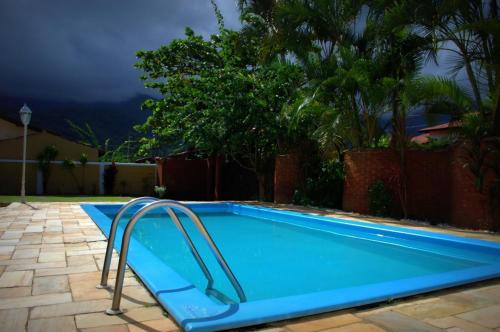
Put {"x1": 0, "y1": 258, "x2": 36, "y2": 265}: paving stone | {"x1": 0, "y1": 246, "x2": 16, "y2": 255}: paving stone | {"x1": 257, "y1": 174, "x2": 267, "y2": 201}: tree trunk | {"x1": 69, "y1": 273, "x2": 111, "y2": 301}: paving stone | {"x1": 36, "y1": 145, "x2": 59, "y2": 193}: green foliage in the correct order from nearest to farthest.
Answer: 1. {"x1": 69, "y1": 273, "x2": 111, "y2": 301}: paving stone
2. {"x1": 0, "y1": 258, "x2": 36, "y2": 265}: paving stone
3. {"x1": 0, "y1": 246, "x2": 16, "y2": 255}: paving stone
4. {"x1": 257, "y1": 174, "x2": 267, "y2": 201}: tree trunk
5. {"x1": 36, "y1": 145, "x2": 59, "y2": 193}: green foliage

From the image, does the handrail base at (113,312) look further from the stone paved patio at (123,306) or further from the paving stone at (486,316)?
the paving stone at (486,316)

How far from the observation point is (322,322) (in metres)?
3.00

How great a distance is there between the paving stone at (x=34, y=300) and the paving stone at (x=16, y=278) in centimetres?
48

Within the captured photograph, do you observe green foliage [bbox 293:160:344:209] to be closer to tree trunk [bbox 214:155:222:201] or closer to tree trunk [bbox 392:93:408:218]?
tree trunk [bbox 392:93:408:218]

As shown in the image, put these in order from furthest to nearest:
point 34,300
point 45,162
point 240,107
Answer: point 45,162, point 240,107, point 34,300

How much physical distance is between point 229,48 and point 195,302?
57.1 feet

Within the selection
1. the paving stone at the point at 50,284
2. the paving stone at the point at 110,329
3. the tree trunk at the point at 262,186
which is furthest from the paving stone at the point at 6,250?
A: the tree trunk at the point at 262,186

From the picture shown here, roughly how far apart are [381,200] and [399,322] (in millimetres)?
7412

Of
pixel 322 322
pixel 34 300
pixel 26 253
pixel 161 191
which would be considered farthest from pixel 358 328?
pixel 161 191

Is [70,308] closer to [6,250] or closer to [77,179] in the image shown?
[6,250]

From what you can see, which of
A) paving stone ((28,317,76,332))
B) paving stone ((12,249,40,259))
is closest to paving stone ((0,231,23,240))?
paving stone ((12,249,40,259))

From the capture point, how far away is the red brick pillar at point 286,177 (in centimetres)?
1388

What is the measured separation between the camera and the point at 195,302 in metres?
3.21

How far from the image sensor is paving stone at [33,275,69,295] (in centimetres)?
369
